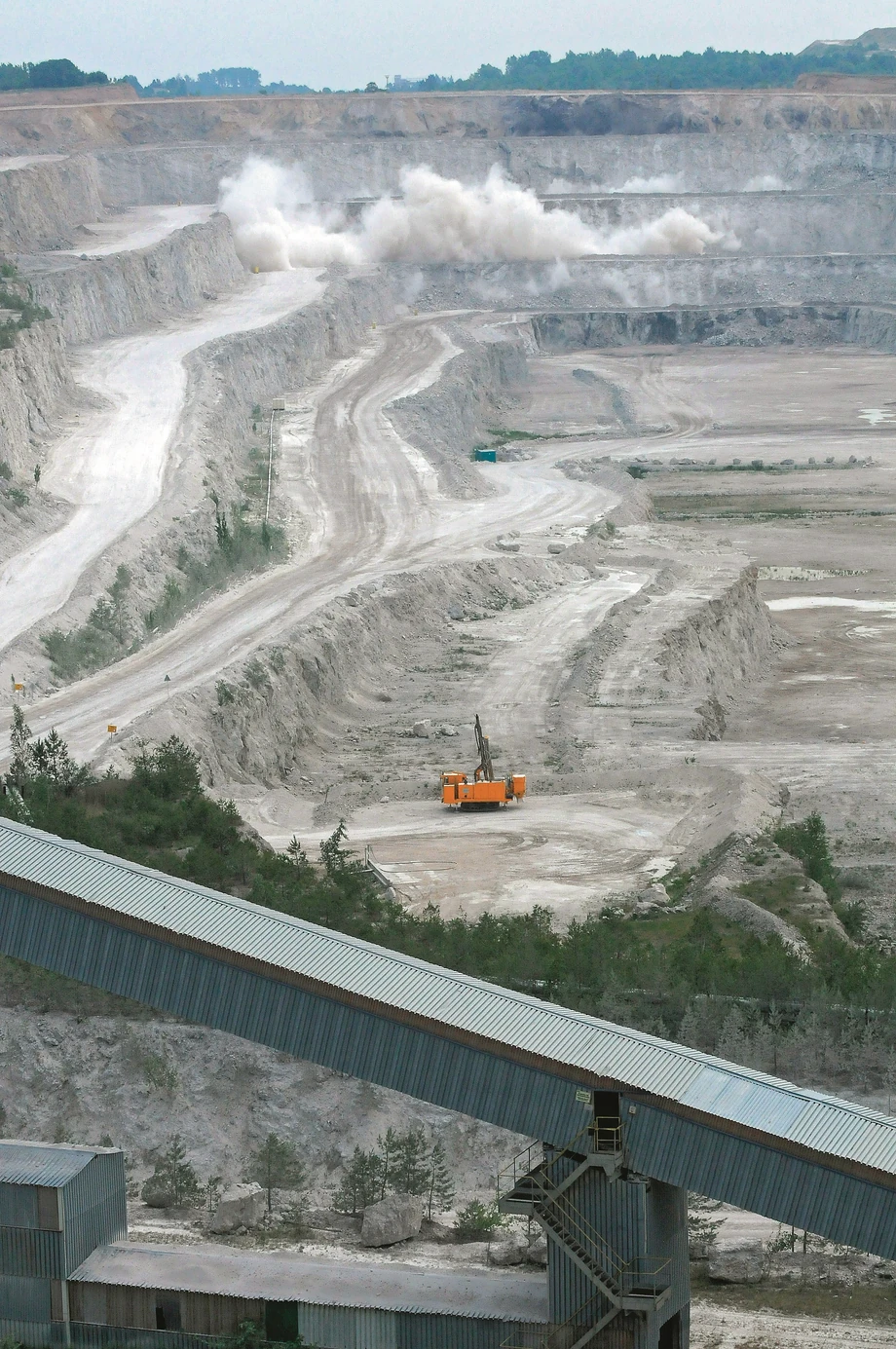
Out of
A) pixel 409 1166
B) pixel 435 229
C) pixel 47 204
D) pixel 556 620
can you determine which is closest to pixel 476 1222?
pixel 409 1166

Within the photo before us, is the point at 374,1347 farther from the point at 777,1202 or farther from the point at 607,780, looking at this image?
the point at 607,780

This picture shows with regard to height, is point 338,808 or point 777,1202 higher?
point 777,1202

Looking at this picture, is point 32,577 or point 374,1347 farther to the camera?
point 32,577

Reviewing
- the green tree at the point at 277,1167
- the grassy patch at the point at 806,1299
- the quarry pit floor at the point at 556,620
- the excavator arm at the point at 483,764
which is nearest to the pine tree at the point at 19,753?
the quarry pit floor at the point at 556,620

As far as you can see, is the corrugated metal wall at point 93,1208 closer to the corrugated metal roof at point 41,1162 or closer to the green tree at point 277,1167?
the corrugated metal roof at point 41,1162

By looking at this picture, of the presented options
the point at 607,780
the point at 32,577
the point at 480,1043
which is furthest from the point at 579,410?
the point at 480,1043

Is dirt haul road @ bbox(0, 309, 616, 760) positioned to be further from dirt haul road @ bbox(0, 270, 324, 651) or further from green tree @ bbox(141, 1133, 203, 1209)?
green tree @ bbox(141, 1133, 203, 1209)

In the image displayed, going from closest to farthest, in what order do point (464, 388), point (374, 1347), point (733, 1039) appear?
1. point (374, 1347)
2. point (733, 1039)
3. point (464, 388)
